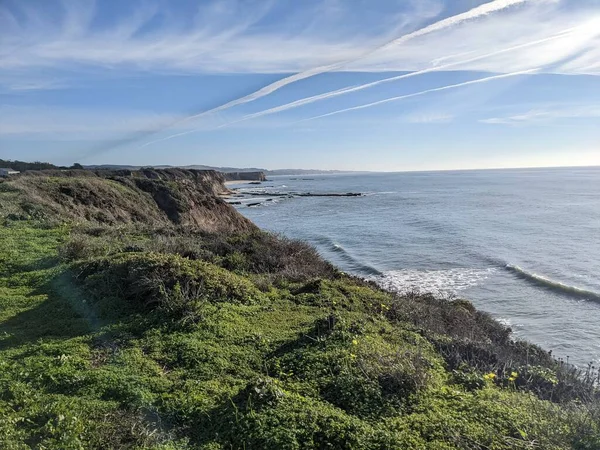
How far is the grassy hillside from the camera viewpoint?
4.09 m

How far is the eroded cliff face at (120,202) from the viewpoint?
66.0 feet

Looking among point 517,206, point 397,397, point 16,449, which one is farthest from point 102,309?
point 517,206

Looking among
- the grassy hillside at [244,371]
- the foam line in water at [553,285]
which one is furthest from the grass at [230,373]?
the foam line in water at [553,285]

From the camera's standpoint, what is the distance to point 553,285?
713 inches

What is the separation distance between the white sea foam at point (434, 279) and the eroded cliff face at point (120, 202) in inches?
331

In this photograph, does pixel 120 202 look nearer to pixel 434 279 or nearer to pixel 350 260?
pixel 350 260

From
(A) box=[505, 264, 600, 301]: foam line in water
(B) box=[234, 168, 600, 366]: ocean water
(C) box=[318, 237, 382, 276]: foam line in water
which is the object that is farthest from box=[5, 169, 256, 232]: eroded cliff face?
(A) box=[505, 264, 600, 301]: foam line in water

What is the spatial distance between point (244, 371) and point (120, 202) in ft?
79.1

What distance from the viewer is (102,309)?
7.58m

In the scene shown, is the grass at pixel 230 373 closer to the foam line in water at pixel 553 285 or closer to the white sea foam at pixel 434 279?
the white sea foam at pixel 434 279

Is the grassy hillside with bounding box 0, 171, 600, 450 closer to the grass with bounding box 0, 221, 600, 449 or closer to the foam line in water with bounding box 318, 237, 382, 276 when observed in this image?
the grass with bounding box 0, 221, 600, 449

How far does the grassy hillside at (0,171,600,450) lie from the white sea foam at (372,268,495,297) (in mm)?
7644

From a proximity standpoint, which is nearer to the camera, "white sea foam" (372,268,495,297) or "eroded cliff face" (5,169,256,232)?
"white sea foam" (372,268,495,297)

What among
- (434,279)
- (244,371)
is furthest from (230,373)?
A: (434,279)
